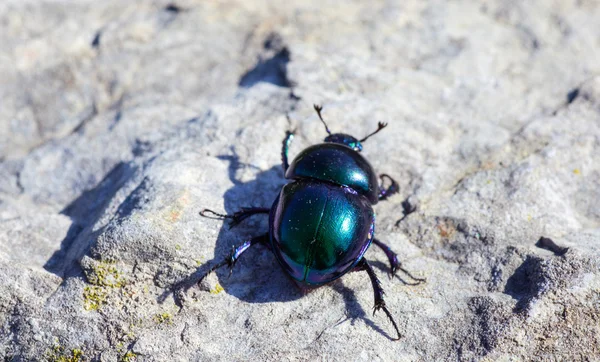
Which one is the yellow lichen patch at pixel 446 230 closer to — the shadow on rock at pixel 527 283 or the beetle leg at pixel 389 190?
the beetle leg at pixel 389 190

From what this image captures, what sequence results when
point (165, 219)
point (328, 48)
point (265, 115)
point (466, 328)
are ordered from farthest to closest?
point (328, 48)
point (265, 115)
point (165, 219)
point (466, 328)

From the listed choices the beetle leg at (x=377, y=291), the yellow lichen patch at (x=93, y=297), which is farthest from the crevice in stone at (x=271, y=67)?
the yellow lichen patch at (x=93, y=297)

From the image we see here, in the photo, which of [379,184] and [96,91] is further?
[96,91]

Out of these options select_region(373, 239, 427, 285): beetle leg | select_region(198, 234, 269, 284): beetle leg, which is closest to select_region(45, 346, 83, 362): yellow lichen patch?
select_region(198, 234, 269, 284): beetle leg

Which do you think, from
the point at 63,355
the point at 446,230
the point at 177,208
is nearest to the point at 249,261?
the point at 177,208

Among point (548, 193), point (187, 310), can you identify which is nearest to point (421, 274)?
point (548, 193)

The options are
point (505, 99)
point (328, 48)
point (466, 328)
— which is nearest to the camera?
point (466, 328)

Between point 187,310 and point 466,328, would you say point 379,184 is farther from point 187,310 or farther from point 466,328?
point 187,310
